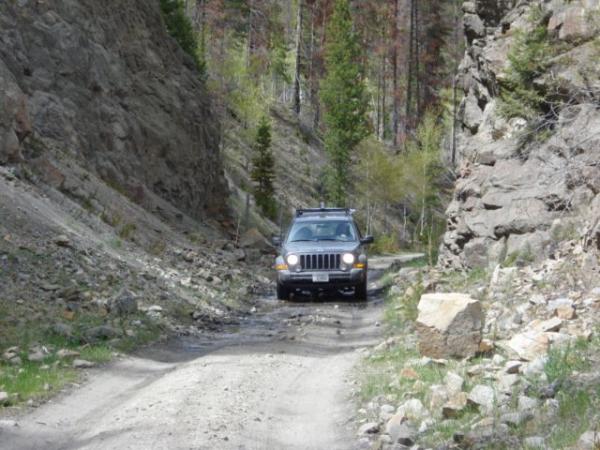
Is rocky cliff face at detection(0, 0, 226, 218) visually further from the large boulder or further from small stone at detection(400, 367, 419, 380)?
small stone at detection(400, 367, 419, 380)

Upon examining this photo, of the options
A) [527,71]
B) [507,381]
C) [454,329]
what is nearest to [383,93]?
[527,71]

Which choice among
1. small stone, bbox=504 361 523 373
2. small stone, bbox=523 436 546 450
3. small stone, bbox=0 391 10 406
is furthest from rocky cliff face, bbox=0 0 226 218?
small stone, bbox=523 436 546 450

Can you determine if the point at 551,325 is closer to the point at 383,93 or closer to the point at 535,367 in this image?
the point at 535,367

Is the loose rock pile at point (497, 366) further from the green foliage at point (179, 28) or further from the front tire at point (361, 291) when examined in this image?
the green foliage at point (179, 28)

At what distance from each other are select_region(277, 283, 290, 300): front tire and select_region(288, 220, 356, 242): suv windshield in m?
1.30

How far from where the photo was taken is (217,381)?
8.54 m

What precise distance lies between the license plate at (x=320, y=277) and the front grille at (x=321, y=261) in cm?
17

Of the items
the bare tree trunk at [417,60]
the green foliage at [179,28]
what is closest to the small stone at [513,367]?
the green foliage at [179,28]

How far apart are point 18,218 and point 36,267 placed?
207cm

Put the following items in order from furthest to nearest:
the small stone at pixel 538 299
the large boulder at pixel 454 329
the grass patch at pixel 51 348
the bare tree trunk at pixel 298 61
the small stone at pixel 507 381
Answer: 1. the bare tree trunk at pixel 298 61
2. the small stone at pixel 538 299
3. the large boulder at pixel 454 329
4. the grass patch at pixel 51 348
5. the small stone at pixel 507 381

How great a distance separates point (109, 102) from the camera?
86.6 feet

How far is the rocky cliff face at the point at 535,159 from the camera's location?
1366 cm

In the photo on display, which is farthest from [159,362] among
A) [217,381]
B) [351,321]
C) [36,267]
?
[351,321]

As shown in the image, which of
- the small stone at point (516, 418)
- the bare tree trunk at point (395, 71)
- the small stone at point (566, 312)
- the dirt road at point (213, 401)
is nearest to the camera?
the small stone at point (516, 418)
